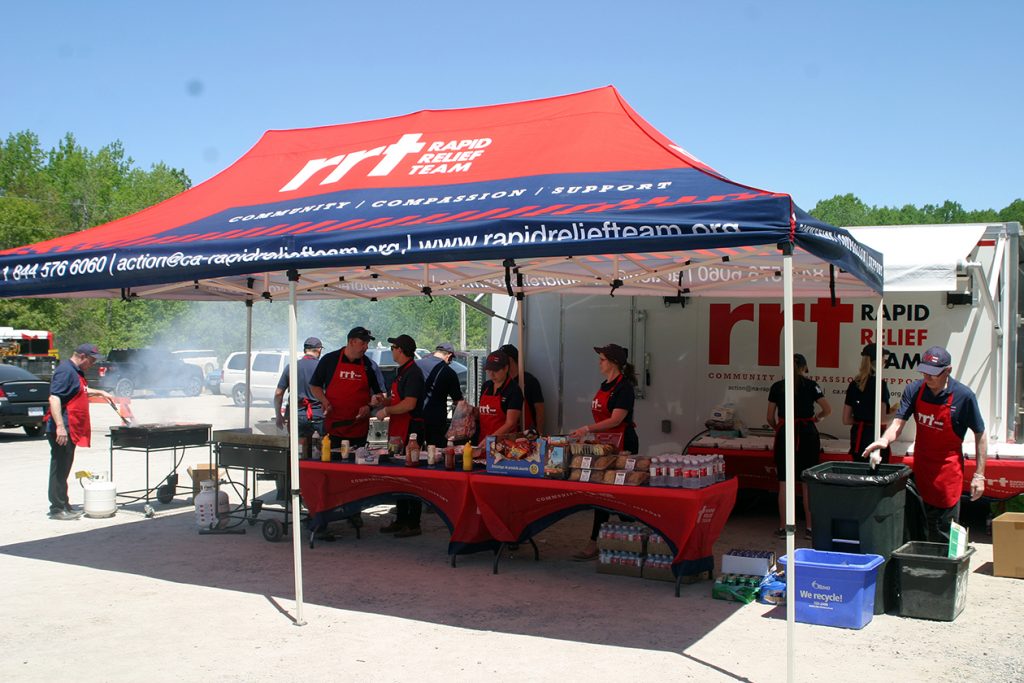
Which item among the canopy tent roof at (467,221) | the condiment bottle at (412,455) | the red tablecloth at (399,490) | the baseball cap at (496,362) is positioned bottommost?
the red tablecloth at (399,490)

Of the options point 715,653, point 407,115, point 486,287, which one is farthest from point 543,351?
point 715,653

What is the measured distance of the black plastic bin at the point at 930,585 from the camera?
6152 millimetres

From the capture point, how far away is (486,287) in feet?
32.2

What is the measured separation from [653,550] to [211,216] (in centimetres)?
446

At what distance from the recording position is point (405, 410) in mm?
8586

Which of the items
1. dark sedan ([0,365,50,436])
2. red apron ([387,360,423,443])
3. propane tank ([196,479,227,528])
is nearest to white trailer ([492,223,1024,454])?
red apron ([387,360,423,443])

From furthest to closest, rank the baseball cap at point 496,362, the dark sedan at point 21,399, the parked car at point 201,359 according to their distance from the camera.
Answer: the parked car at point 201,359 → the dark sedan at point 21,399 → the baseball cap at point 496,362

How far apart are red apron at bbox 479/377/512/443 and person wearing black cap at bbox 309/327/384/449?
1.18 meters

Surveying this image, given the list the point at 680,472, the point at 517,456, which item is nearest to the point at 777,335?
the point at 680,472

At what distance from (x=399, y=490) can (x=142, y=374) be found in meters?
29.6

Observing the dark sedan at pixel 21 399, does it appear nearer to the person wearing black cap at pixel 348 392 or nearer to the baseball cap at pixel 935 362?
the person wearing black cap at pixel 348 392

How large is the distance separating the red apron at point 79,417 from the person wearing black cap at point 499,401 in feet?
13.2

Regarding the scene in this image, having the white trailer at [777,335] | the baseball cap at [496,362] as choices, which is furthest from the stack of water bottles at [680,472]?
the white trailer at [777,335]

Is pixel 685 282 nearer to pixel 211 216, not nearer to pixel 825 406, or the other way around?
pixel 825 406
